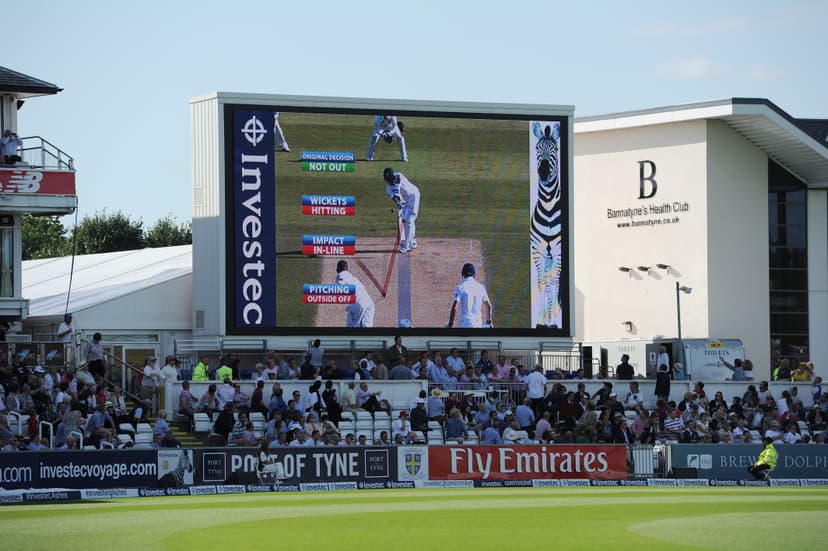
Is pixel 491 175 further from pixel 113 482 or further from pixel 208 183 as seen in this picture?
pixel 113 482

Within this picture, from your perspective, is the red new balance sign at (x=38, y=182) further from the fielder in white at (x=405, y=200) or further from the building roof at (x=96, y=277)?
the fielder in white at (x=405, y=200)

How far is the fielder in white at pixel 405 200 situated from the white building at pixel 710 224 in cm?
1420

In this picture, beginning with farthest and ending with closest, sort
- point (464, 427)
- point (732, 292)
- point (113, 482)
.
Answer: point (732, 292) < point (464, 427) < point (113, 482)

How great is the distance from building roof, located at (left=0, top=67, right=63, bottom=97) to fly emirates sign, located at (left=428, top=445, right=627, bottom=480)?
15.6 metres

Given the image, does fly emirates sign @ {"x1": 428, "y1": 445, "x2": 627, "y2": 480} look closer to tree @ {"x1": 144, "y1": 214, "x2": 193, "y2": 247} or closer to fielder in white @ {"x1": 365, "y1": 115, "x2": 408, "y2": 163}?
fielder in white @ {"x1": 365, "y1": 115, "x2": 408, "y2": 163}

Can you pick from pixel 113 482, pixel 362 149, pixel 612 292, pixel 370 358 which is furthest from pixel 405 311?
pixel 612 292

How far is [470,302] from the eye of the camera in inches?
1529

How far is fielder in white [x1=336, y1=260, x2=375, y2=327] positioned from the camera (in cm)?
3772

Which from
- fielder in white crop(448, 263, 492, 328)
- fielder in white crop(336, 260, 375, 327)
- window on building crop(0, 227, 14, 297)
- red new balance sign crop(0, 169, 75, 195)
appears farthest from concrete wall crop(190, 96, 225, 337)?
fielder in white crop(448, 263, 492, 328)

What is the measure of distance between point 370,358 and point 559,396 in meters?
5.30

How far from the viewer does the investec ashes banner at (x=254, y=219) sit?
37156 millimetres

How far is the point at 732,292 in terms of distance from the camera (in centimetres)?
4925

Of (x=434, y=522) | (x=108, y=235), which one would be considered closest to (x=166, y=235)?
(x=108, y=235)

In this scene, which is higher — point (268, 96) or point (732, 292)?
point (268, 96)
